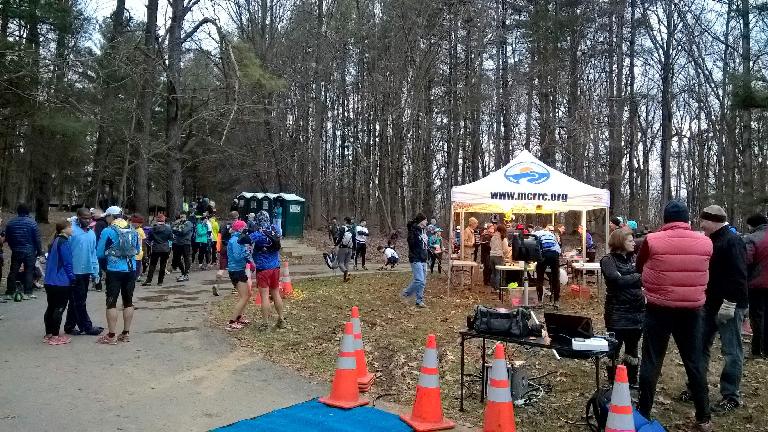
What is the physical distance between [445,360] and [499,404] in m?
2.87

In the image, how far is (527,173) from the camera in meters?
14.0

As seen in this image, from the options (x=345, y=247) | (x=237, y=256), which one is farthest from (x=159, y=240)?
(x=237, y=256)

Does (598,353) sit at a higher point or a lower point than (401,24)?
lower

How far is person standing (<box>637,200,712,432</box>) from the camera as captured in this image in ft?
15.9

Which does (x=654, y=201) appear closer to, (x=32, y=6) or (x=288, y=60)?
(x=288, y=60)

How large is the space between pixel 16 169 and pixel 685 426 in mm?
33766

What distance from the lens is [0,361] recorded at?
22.7 ft

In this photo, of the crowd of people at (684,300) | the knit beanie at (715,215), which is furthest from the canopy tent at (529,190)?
the knit beanie at (715,215)

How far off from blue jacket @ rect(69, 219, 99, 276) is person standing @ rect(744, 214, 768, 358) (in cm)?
848

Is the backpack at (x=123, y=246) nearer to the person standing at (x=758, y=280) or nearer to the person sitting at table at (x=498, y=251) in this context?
the person standing at (x=758, y=280)

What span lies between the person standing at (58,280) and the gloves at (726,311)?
7674 mm

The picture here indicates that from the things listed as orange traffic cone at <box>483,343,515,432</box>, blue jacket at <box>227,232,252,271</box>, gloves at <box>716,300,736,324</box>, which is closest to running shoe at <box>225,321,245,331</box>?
blue jacket at <box>227,232,252,271</box>

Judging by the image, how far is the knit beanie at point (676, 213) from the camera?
16.3 feet

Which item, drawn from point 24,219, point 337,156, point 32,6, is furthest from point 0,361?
point 337,156
